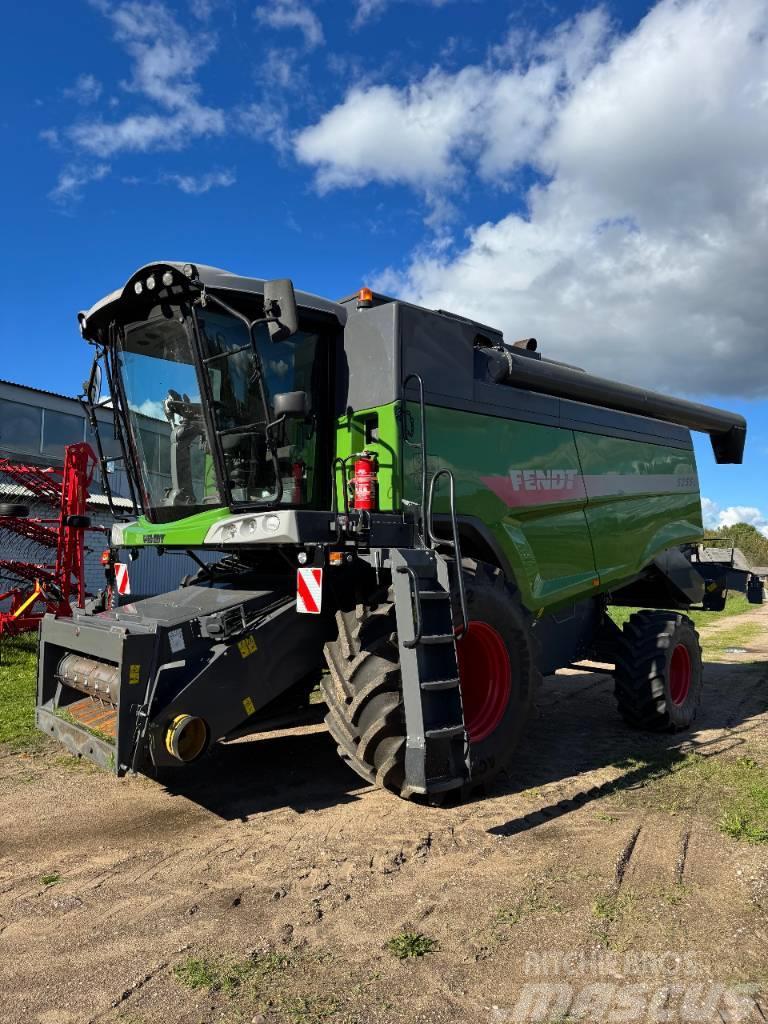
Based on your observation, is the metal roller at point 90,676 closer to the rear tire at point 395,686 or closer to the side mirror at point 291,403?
the rear tire at point 395,686

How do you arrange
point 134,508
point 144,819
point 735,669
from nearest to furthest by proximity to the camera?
point 144,819
point 134,508
point 735,669

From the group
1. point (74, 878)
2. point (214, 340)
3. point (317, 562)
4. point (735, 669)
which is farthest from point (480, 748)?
point (735, 669)

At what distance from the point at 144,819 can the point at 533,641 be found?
274cm

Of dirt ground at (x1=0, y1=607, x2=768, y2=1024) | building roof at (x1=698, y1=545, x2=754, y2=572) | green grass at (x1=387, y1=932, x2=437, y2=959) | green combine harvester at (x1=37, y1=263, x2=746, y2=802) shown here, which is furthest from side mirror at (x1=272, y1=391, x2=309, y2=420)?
building roof at (x1=698, y1=545, x2=754, y2=572)

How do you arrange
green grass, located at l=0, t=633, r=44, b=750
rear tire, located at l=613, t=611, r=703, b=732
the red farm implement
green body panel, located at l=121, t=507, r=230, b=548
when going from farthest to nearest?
the red farm implement, rear tire, located at l=613, t=611, r=703, b=732, green grass, located at l=0, t=633, r=44, b=750, green body panel, located at l=121, t=507, r=230, b=548

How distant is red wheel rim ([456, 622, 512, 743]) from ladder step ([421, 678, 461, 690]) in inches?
20.5

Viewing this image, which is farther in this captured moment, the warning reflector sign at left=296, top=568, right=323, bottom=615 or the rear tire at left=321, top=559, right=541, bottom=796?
the warning reflector sign at left=296, top=568, right=323, bottom=615

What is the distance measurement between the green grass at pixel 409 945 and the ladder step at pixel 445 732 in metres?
1.27

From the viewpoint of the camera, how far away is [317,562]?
4.69 m

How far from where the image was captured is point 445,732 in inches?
172

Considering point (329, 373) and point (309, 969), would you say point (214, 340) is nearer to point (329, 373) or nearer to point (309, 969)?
point (329, 373)

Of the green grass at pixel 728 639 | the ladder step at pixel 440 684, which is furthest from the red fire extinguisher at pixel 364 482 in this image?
the green grass at pixel 728 639

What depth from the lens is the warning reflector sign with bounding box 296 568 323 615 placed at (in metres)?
4.56

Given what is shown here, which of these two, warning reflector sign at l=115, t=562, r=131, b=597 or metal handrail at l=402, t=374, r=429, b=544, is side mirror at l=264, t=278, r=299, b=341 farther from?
warning reflector sign at l=115, t=562, r=131, b=597
